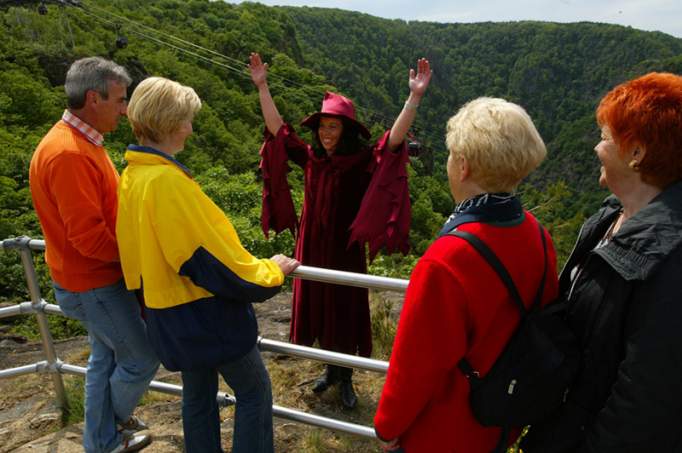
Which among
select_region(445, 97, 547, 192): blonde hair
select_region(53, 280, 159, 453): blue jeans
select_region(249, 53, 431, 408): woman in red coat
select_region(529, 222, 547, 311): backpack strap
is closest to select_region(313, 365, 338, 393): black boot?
select_region(249, 53, 431, 408): woman in red coat

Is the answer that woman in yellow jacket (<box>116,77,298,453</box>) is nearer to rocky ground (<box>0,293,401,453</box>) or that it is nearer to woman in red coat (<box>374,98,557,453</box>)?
woman in red coat (<box>374,98,557,453</box>)

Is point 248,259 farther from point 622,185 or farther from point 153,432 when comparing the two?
point 153,432

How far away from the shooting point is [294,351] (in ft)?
7.45

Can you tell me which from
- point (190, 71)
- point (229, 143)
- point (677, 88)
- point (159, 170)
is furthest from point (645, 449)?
point (190, 71)

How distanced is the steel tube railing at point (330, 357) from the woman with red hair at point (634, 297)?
819 millimetres

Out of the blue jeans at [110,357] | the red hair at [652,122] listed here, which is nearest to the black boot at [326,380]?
the blue jeans at [110,357]

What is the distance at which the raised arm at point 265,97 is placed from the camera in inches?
119

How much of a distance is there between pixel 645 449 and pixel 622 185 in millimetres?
677

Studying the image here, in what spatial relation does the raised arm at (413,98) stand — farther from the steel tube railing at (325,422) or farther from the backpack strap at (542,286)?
the steel tube railing at (325,422)

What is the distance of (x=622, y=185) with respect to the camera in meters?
1.42

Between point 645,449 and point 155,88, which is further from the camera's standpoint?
point 155,88

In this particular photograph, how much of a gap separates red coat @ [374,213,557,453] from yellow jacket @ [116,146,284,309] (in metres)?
0.61

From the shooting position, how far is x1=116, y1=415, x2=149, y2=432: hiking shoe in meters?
2.47


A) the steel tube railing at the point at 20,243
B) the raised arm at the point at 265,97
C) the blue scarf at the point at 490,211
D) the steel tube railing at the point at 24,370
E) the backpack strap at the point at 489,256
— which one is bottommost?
the steel tube railing at the point at 24,370
